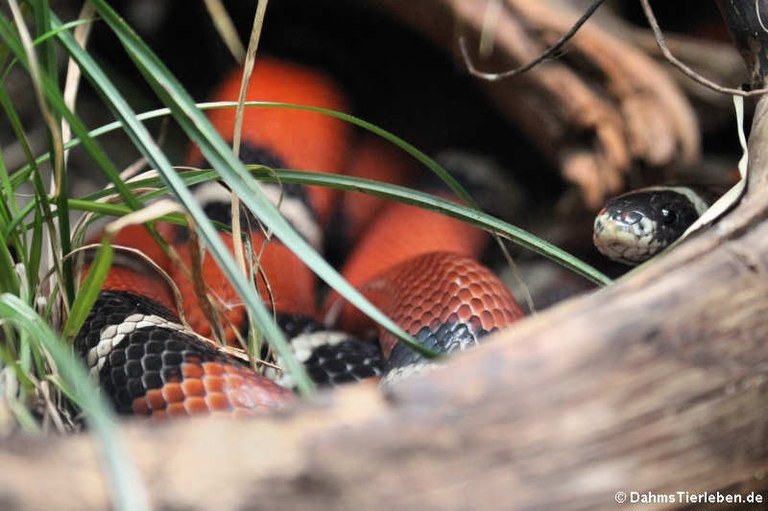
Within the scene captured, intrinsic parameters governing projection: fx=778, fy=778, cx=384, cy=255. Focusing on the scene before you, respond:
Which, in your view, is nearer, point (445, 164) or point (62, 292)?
point (62, 292)

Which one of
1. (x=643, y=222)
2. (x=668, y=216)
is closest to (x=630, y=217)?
(x=643, y=222)

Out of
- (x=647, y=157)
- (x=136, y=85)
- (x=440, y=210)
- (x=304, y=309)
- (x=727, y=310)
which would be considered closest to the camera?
(x=727, y=310)

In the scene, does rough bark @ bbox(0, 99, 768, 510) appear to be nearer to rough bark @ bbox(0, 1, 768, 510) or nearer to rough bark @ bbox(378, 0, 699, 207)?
rough bark @ bbox(0, 1, 768, 510)

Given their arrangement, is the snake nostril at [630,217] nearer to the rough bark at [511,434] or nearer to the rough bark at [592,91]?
the rough bark at [592,91]

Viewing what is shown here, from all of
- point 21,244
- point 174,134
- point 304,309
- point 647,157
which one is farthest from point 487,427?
point 174,134

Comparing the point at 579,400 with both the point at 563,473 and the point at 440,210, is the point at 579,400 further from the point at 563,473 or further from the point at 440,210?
the point at 440,210

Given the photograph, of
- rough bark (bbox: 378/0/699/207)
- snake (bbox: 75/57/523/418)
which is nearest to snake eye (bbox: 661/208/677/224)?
rough bark (bbox: 378/0/699/207)
